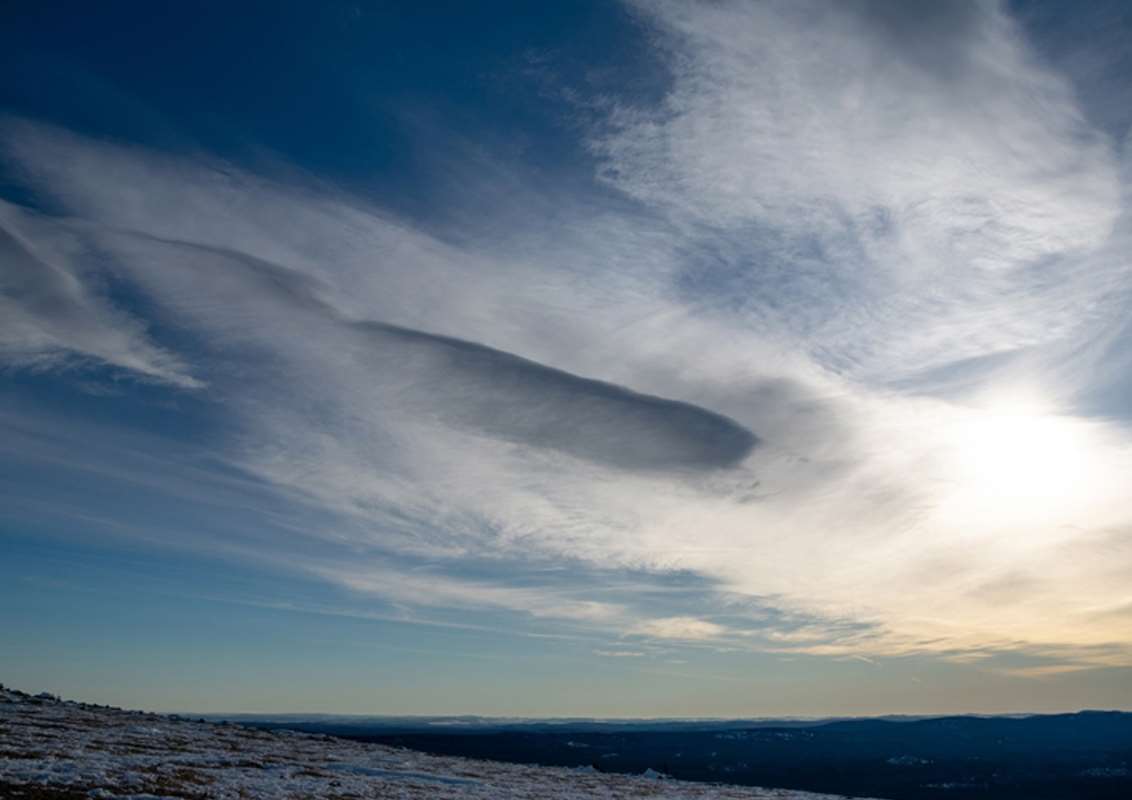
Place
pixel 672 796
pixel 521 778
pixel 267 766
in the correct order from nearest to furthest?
1. pixel 267 766
2. pixel 672 796
3. pixel 521 778

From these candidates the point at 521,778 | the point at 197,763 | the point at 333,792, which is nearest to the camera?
the point at 333,792

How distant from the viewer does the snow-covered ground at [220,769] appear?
3097 centimetres

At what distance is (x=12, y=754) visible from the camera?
3497 centimetres

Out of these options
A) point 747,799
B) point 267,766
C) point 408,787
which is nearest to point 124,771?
point 267,766

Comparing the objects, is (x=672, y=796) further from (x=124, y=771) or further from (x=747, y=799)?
(x=124, y=771)

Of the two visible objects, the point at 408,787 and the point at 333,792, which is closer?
the point at 333,792

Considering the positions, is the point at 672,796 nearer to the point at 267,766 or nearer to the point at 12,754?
the point at 267,766

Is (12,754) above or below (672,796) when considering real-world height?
above

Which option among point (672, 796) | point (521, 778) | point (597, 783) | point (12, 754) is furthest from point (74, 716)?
point (672, 796)

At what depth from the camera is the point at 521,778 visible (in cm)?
6112

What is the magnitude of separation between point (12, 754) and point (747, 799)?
48.9 meters

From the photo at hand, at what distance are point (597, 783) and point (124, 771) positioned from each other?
41.3 m

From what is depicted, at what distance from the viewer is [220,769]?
1639 inches

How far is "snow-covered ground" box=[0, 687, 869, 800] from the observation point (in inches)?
1219
